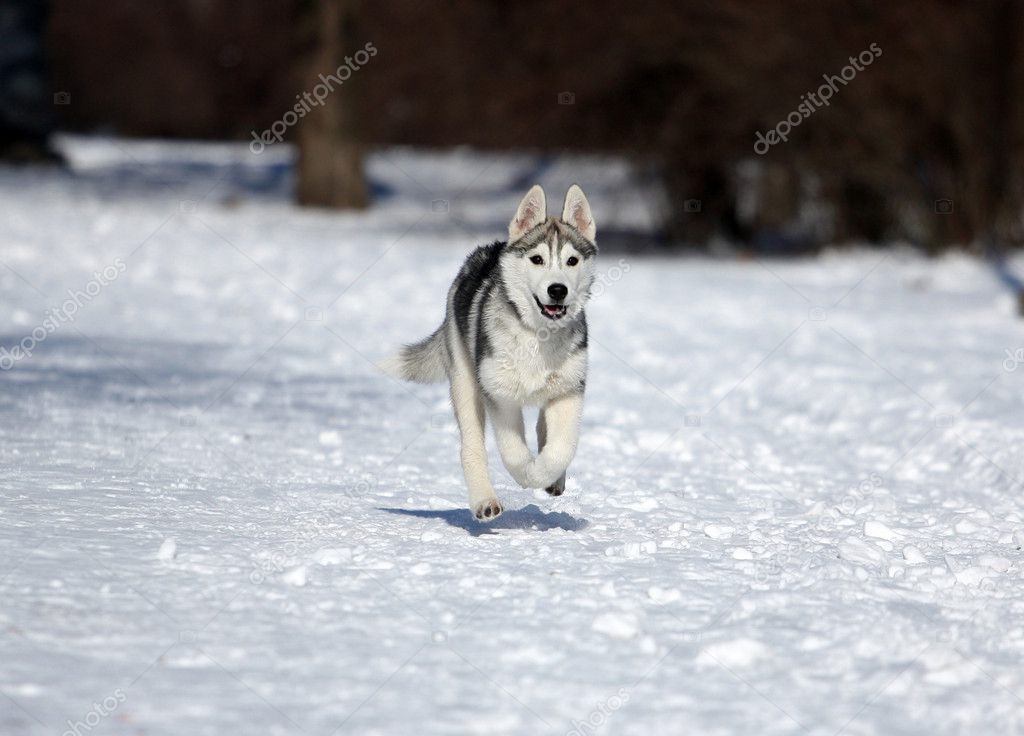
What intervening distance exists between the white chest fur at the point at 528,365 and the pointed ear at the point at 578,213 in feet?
2.26

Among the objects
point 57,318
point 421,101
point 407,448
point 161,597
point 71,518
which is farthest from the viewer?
point 421,101

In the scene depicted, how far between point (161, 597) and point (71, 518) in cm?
110

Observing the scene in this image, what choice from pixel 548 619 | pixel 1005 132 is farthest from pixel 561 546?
pixel 1005 132

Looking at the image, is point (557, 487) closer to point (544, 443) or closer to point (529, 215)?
point (544, 443)

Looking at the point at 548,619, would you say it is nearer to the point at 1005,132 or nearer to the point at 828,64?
the point at 828,64

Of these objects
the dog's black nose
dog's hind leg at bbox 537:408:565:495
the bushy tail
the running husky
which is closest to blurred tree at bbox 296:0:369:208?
the bushy tail

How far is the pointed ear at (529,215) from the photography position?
6.12 m

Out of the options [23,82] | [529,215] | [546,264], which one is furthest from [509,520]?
[23,82]

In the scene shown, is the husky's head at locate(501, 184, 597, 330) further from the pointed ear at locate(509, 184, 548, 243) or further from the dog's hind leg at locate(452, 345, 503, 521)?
the dog's hind leg at locate(452, 345, 503, 521)

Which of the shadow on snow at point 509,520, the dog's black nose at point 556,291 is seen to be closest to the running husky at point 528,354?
the dog's black nose at point 556,291

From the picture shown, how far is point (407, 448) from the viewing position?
25.7 feet

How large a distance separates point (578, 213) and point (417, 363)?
3.91 feet

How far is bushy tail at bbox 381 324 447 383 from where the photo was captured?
22.4 feet

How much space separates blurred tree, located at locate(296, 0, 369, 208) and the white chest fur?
17400 mm
